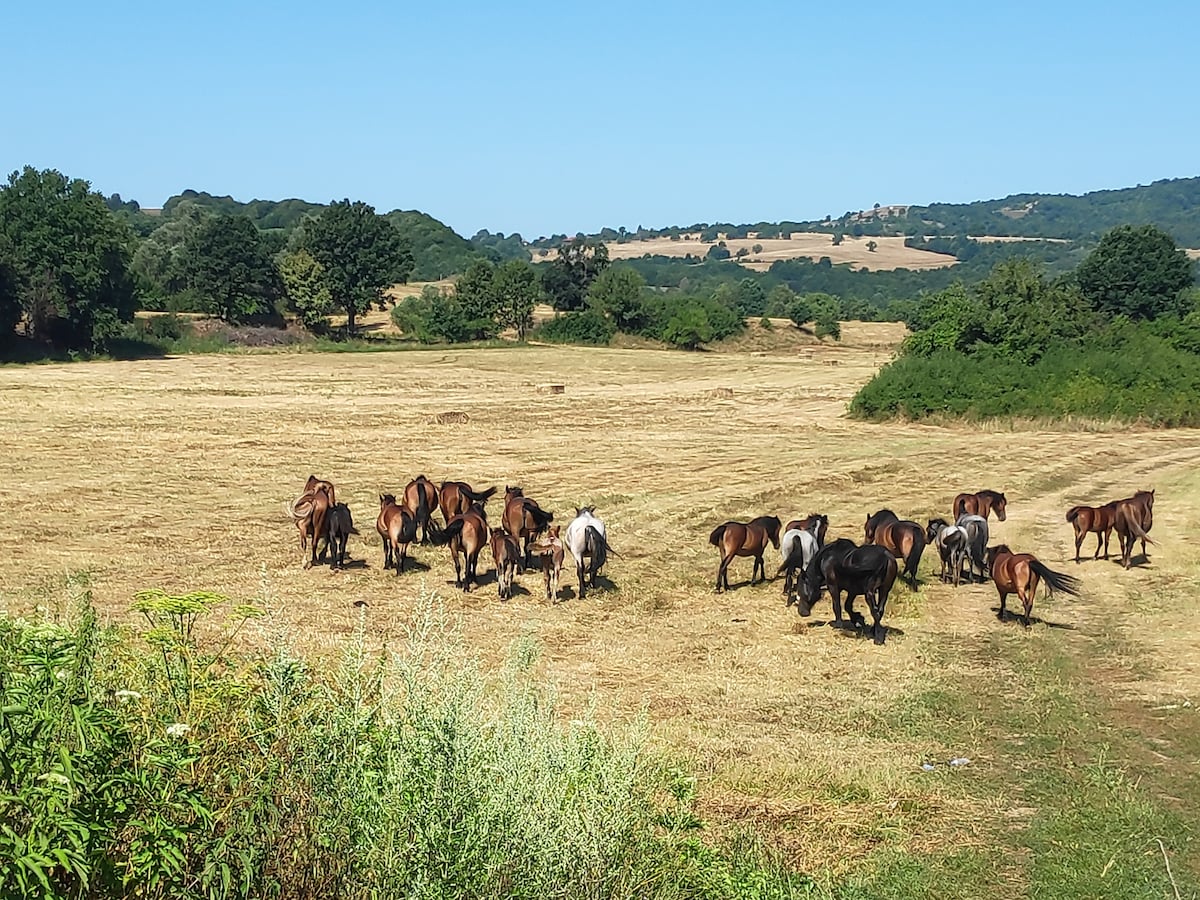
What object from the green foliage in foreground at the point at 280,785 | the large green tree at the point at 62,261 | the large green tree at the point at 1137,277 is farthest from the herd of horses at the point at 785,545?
the large green tree at the point at 62,261

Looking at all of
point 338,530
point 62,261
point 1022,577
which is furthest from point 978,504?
point 62,261

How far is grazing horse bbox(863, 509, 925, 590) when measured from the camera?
14.0m

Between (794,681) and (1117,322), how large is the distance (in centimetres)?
2899

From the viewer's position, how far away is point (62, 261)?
46.8 m

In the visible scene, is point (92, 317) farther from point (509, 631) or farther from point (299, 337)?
point (509, 631)

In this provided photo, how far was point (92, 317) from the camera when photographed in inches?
1896

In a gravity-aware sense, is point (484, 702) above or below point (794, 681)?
above

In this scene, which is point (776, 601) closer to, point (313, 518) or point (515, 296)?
point (313, 518)

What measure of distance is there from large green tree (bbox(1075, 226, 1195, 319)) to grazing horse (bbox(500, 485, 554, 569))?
2897cm

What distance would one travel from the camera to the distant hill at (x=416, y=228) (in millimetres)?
119438

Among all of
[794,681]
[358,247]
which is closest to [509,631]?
[794,681]

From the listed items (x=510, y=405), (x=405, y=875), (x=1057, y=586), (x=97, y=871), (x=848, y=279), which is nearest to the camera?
(x=97, y=871)

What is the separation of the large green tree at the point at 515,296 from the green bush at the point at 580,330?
1105mm

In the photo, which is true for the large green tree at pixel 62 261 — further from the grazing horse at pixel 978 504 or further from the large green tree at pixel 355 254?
the grazing horse at pixel 978 504
